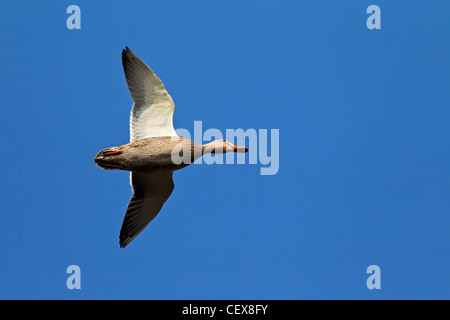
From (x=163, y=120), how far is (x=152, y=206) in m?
1.45

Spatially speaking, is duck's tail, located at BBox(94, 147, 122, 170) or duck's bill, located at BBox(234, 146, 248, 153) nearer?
duck's tail, located at BBox(94, 147, 122, 170)

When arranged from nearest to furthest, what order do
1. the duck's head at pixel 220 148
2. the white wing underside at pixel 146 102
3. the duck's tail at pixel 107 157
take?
the duck's tail at pixel 107 157 → the duck's head at pixel 220 148 → the white wing underside at pixel 146 102

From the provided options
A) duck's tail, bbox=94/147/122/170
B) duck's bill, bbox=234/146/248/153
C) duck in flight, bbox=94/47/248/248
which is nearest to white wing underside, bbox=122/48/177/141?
duck in flight, bbox=94/47/248/248

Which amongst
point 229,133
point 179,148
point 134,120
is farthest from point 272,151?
point 134,120

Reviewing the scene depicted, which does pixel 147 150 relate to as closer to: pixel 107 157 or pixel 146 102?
pixel 107 157

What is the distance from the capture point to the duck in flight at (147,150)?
9164mm

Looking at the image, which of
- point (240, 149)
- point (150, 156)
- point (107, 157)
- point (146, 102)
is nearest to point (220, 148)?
point (240, 149)

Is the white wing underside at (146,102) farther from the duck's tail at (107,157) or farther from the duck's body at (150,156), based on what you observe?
the duck's tail at (107,157)

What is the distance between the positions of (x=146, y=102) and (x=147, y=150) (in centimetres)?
83

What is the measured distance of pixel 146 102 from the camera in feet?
31.5

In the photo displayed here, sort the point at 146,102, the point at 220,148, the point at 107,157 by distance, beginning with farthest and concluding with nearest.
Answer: the point at 146,102 < the point at 220,148 < the point at 107,157

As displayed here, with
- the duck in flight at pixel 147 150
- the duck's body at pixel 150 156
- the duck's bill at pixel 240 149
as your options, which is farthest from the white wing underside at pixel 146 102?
the duck's bill at pixel 240 149

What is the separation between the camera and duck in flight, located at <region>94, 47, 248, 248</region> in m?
9.16

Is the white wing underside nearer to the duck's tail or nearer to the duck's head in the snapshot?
the duck's tail
